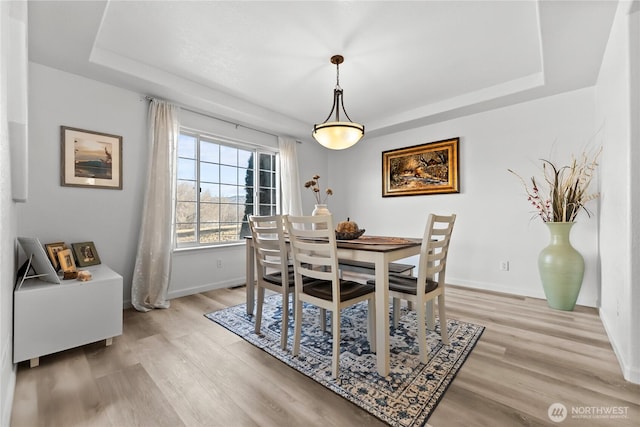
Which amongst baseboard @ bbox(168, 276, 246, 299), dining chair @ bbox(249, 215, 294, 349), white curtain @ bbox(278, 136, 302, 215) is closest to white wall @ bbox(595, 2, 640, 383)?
dining chair @ bbox(249, 215, 294, 349)

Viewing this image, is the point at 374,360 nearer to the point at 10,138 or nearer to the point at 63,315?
the point at 63,315

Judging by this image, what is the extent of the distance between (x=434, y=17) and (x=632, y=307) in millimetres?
2282

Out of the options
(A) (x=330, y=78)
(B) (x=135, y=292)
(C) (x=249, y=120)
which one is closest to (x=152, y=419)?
(B) (x=135, y=292)

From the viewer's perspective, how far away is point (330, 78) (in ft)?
9.78

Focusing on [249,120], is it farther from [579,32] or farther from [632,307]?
[632,307]

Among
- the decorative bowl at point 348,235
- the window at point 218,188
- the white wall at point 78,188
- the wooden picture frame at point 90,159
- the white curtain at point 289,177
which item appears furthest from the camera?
the white curtain at point 289,177

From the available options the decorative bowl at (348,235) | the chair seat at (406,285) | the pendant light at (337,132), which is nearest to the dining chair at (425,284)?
the chair seat at (406,285)

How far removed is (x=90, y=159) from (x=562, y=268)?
474 centimetres

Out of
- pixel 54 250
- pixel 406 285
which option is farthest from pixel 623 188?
pixel 54 250

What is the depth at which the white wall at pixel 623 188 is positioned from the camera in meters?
1.61

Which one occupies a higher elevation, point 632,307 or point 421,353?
point 632,307

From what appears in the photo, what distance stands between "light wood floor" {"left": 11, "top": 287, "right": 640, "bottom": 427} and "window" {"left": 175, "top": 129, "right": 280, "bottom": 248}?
4.98ft

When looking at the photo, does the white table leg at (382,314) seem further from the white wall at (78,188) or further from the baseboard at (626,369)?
the white wall at (78,188)

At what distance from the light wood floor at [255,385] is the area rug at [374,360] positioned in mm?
62
